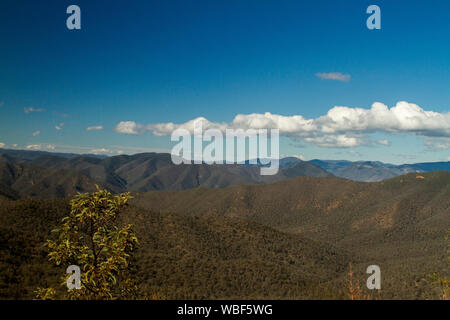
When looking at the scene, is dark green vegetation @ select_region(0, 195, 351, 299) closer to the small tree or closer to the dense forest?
the dense forest

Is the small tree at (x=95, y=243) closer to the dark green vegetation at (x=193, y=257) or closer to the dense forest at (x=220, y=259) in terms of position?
the dark green vegetation at (x=193, y=257)

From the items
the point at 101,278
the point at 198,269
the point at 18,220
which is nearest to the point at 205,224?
the point at 198,269

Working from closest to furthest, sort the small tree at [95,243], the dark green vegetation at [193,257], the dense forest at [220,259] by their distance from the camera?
the small tree at [95,243] < the dark green vegetation at [193,257] < the dense forest at [220,259]

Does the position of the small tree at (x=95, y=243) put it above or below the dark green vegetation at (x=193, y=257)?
above

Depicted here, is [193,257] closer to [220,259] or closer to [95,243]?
[220,259]

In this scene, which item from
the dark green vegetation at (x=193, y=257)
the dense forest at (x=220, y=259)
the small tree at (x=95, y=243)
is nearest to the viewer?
the small tree at (x=95, y=243)

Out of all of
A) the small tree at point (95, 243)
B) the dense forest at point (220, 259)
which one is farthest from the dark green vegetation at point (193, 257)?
the small tree at point (95, 243)

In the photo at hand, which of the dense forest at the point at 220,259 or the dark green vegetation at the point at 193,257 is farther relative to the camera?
the dense forest at the point at 220,259

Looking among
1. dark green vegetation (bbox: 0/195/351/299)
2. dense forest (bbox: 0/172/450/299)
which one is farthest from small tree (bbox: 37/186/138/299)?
dense forest (bbox: 0/172/450/299)
